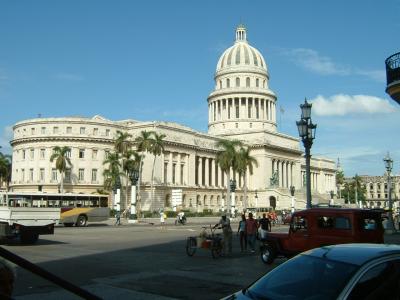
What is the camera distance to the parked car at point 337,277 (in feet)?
16.8

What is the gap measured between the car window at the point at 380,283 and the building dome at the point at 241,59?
122285 mm

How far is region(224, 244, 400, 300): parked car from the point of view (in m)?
5.12

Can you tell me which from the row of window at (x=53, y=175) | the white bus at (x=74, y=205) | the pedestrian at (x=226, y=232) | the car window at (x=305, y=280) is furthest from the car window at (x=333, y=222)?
the row of window at (x=53, y=175)

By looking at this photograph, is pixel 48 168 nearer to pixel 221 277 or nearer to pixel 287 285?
pixel 221 277

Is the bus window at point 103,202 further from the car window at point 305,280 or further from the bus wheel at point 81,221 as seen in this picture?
the car window at point 305,280

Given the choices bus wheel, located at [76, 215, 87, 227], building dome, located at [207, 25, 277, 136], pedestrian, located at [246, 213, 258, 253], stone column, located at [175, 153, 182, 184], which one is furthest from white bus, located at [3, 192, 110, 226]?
building dome, located at [207, 25, 277, 136]

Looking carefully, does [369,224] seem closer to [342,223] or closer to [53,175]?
[342,223]

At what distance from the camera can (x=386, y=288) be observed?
5188 mm

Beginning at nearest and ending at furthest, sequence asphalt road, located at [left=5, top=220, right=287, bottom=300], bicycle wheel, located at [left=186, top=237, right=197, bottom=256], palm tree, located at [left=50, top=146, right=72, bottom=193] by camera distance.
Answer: asphalt road, located at [left=5, top=220, right=287, bottom=300] < bicycle wheel, located at [left=186, top=237, right=197, bottom=256] < palm tree, located at [left=50, top=146, right=72, bottom=193]

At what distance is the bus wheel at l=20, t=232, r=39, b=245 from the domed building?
32.7 metres

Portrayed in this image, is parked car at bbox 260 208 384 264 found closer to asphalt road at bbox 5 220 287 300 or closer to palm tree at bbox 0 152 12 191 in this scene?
asphalt road at bbox 5 220 287 300

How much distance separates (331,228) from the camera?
15.9m

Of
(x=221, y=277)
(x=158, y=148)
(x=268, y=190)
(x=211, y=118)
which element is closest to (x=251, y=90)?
(x=211, y=118)

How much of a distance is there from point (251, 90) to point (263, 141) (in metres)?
16.5
